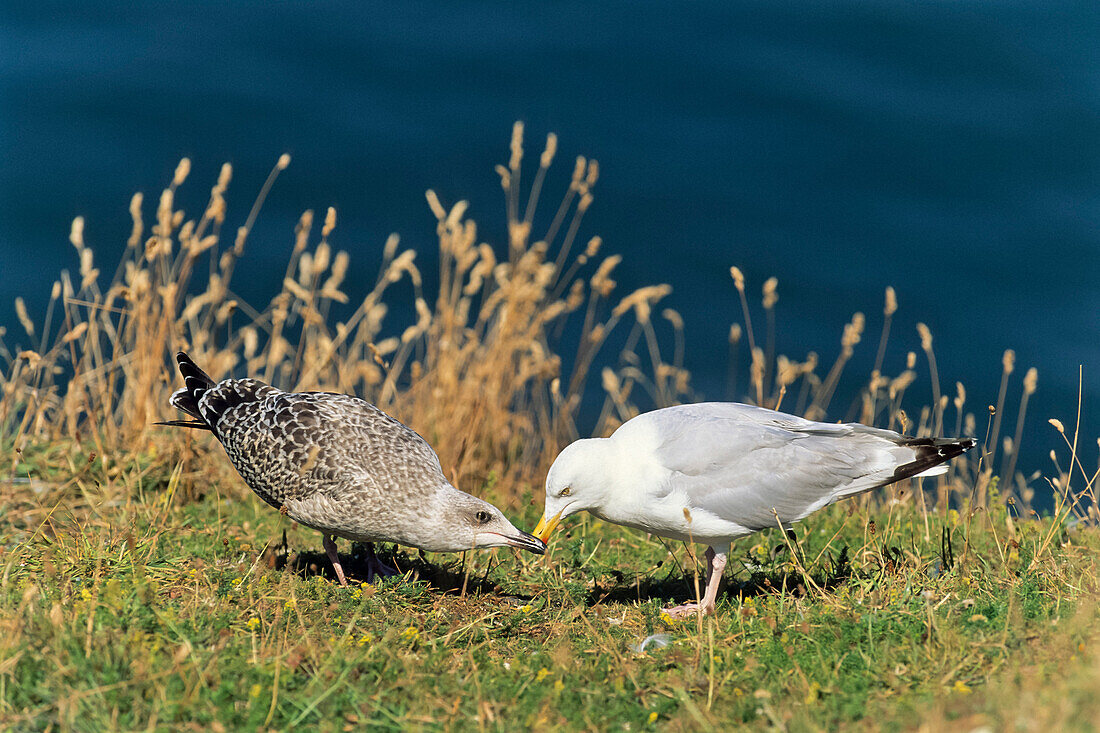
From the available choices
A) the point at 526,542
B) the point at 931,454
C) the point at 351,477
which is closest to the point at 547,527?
the point at 526,542

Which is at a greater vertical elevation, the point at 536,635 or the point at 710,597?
the point at 710,597

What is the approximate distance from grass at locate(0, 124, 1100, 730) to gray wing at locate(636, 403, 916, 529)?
36cm

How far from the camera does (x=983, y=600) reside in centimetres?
471

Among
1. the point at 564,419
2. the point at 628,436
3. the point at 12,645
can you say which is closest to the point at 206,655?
the point at 12,645

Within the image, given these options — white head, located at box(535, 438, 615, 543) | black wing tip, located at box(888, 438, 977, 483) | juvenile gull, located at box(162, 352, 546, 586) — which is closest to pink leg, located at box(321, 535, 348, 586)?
juvenile gull, located at box(162, 352, 546, 586)

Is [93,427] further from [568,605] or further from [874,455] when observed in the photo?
[874,455]

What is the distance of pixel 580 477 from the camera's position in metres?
5.11

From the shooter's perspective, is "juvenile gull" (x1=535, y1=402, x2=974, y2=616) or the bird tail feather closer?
"juvenile gull" (x1=535, y1=402, x2=974, y2=616)

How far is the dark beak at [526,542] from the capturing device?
5.19 metres

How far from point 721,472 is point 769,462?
0.87 ft

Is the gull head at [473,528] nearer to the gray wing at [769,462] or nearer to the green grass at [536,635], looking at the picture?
the green grass at [536,635]

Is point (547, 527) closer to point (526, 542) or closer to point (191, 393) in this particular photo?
point (526, 542)

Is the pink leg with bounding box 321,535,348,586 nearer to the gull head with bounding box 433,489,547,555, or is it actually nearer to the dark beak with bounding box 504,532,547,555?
the gull head with bounding box 433,489,547,555

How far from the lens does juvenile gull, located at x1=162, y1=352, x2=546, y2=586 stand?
17.3 feet
